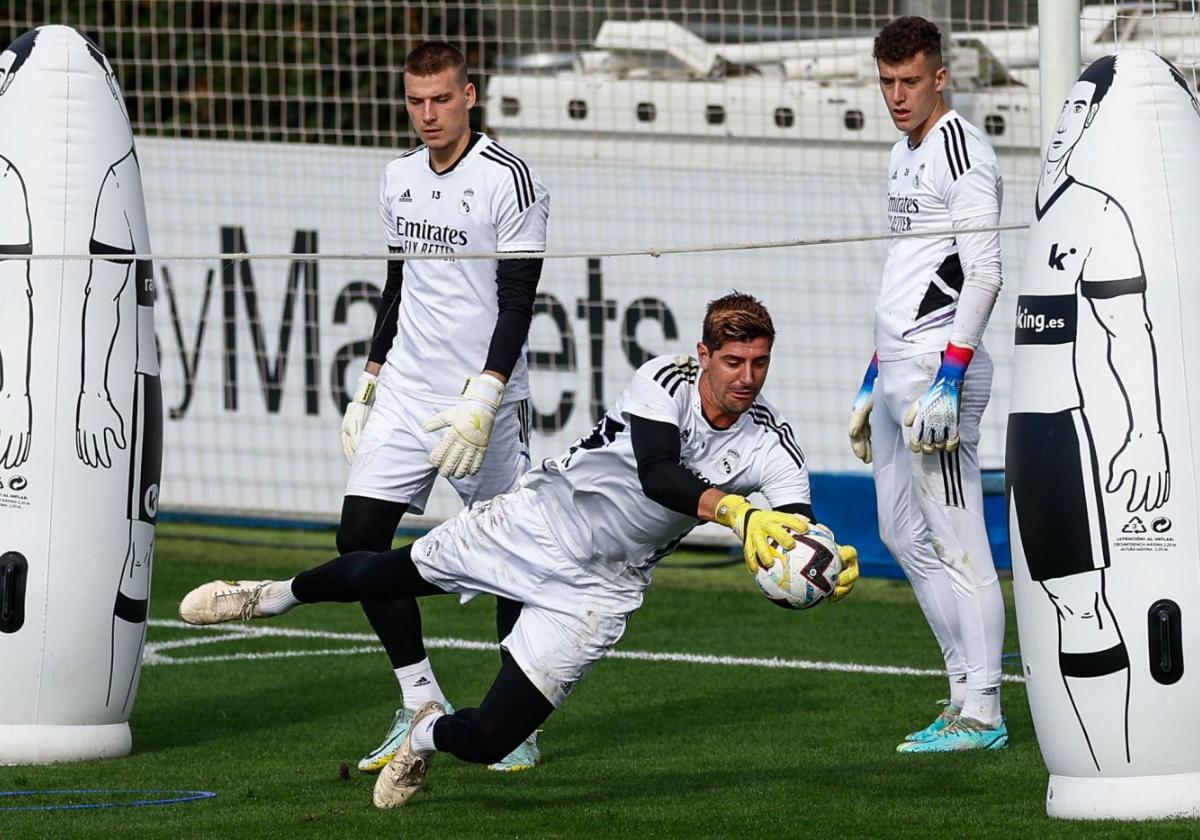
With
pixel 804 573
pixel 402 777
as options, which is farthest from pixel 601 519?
pixel 402 777

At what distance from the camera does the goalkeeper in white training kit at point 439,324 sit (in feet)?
21.6

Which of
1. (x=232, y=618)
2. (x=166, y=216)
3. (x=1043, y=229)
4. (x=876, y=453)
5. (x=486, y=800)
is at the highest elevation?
(x=166, y=216)

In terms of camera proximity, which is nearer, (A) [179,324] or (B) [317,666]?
(B) [317,666]

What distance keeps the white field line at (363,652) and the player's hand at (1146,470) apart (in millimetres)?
2839

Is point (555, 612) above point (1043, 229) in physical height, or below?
below

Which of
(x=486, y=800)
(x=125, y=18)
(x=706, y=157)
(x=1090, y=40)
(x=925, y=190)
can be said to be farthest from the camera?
(x=125, y=18)

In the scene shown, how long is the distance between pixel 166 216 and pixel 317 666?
191 inches

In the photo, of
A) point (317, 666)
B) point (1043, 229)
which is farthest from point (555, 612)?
point (317, 666)

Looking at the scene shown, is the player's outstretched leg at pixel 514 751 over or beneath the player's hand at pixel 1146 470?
beneath

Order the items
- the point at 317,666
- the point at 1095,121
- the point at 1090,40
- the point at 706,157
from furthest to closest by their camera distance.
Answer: the point at 706,157 → the point at 1090,40 → the point at 317,666 → the point at 1095,121

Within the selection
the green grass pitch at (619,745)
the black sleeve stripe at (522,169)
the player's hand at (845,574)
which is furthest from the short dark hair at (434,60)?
the player's hand at (845,574)

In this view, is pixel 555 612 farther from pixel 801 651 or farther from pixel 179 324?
pixel 179 324

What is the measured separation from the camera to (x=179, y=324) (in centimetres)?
1255

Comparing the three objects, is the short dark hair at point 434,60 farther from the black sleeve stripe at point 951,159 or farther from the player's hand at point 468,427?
the black sleeve stripe at point 951,159
